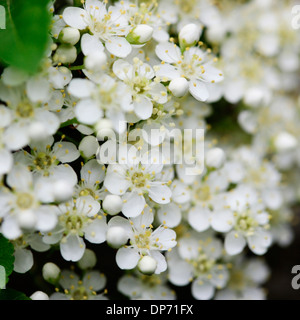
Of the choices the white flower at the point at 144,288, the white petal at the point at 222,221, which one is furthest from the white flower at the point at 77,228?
the white petal at the point at 222,221

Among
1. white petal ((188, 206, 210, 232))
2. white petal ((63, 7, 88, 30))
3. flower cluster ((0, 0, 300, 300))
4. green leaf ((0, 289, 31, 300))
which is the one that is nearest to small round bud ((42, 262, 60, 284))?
flower cluster ((0, 0, 300, 300))

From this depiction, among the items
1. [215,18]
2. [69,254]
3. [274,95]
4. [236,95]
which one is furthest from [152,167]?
[274,95]

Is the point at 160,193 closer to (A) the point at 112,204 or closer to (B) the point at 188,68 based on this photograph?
(A) the point at 112,204

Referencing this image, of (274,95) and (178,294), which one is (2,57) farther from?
(274,95)

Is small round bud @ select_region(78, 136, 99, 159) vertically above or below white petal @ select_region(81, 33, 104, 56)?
below

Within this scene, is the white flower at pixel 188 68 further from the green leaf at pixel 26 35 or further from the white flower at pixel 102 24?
the green leaf at pixel 26 35

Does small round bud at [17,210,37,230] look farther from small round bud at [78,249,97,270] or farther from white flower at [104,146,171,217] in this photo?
small round bud at [78,249,97,270]
